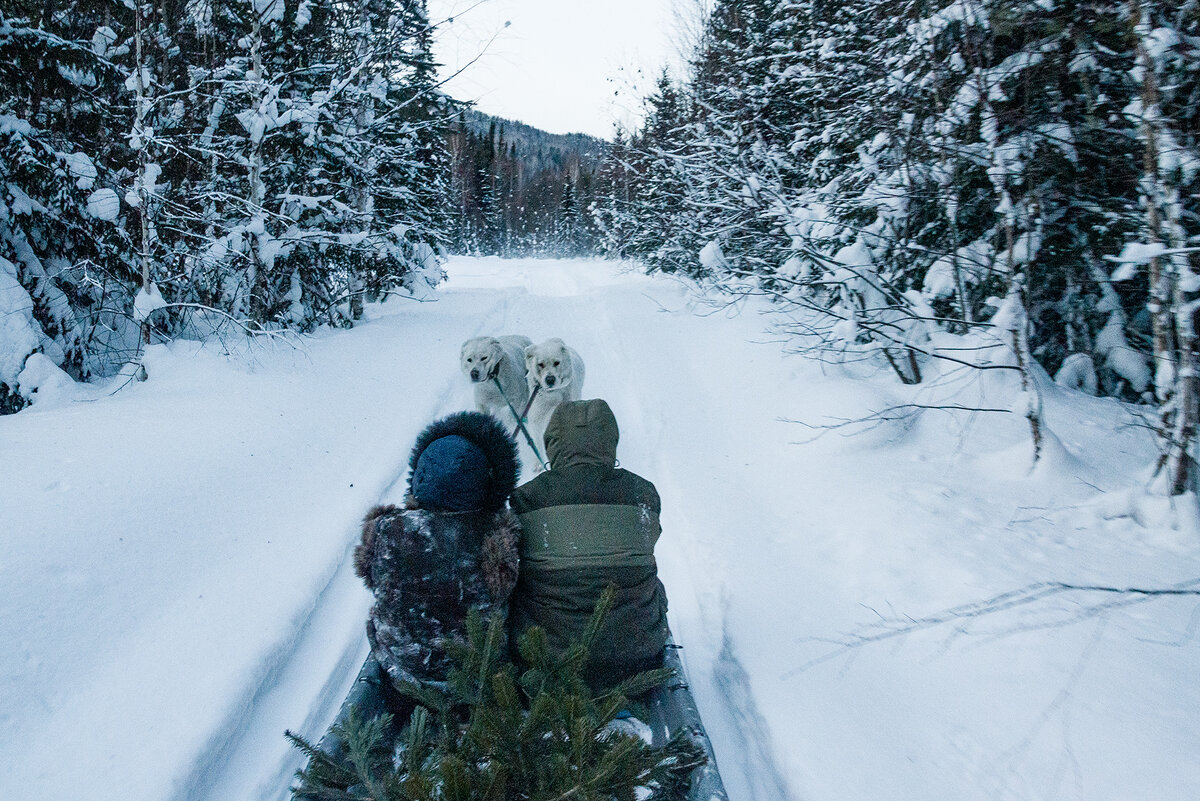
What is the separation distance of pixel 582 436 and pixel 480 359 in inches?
115

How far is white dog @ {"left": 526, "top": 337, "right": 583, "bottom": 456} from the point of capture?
5.05m

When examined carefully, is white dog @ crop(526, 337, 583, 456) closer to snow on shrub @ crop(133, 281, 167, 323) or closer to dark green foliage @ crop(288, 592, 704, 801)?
dark green foliage @ crop(288, 592, 704, 801)

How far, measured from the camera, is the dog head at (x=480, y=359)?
5230 mm

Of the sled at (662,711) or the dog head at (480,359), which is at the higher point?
the dog head at (480,359)

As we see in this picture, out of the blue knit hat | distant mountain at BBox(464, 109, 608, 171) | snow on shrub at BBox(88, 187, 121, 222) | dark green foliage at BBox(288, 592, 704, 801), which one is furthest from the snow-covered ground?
distant mountain at BBox(464, 109, 608, 171)

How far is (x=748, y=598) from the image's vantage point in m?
3.55

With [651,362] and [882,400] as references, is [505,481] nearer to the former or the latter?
[882,400]

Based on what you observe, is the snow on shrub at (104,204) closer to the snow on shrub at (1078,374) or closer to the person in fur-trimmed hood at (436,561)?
the person in fur-trimmed hood at (436,561)

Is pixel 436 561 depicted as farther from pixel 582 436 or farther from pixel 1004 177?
pixel 1004 177

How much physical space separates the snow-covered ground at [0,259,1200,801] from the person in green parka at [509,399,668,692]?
71 cm

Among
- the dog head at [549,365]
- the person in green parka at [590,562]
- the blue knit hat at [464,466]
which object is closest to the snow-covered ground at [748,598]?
the person in green parka at [590,562]

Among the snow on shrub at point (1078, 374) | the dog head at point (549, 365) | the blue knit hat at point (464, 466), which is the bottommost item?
the dog head at point (549, 365)

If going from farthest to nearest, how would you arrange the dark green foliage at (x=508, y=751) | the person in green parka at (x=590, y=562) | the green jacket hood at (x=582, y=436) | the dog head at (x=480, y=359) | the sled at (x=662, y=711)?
the dog head at (x=480, y=359), the green jacket hood at (x=582, y=436), the person in green parka at (x=590, y=562), the sled at (x=662, y=711), the dark green foliage at (x=508, y=751)

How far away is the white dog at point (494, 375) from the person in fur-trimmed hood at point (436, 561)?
2.74 meters
